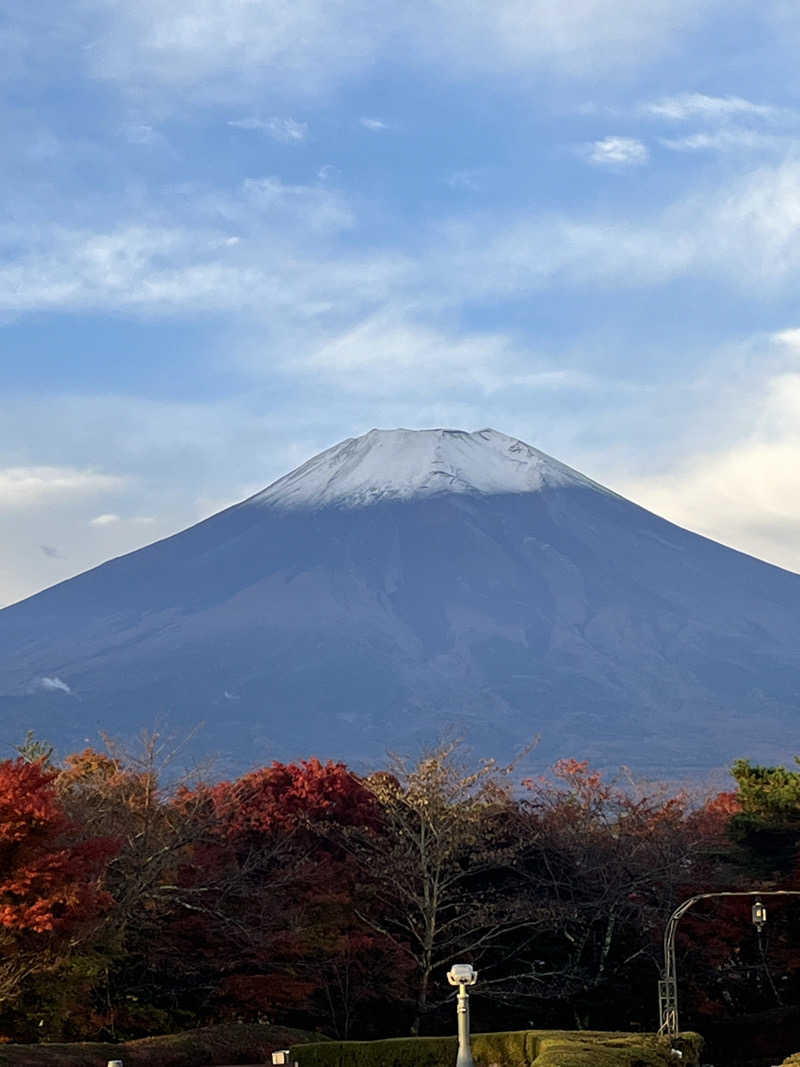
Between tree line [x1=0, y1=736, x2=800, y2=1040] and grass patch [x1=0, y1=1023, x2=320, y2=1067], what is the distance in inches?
82.7

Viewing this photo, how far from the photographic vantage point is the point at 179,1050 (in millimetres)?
29750

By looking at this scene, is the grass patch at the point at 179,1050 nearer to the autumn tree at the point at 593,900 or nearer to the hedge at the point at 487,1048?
the hedge at the point at 487,1048

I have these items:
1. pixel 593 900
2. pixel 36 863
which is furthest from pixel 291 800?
pixel 36 863

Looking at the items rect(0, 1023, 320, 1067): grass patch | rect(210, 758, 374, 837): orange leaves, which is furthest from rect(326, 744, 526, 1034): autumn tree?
rect(0, 1023, 320, 1067): grass patch

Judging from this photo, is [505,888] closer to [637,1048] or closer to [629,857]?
[629,857]

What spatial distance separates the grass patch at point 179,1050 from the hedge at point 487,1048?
106 centimetres

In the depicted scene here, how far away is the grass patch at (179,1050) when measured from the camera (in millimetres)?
27219

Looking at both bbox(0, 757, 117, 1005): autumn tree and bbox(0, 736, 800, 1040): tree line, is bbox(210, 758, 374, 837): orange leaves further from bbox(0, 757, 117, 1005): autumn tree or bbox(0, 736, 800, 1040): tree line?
bbox(0, 757, 117, 1005): autumn tree

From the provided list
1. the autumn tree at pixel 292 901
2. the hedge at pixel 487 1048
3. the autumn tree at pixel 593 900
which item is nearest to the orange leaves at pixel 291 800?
the autumn tree at pixel 292 901

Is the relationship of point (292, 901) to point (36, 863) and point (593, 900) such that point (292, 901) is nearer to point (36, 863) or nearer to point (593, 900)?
point (593, 900)

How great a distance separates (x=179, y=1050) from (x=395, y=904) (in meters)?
9.23

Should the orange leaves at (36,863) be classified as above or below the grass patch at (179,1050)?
above

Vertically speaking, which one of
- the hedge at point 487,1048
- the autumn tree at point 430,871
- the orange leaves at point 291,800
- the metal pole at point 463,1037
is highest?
the orange leaves at point 291,800

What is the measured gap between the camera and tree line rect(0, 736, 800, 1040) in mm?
34125
